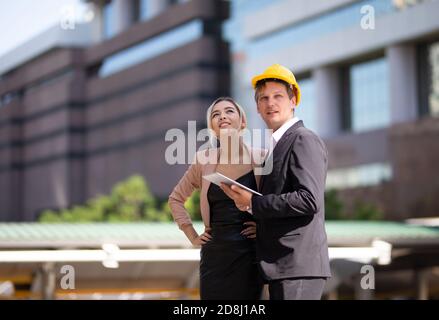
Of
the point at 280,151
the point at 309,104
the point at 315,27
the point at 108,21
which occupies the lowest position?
the point at 280,151

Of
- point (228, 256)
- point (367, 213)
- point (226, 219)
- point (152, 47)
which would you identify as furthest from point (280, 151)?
point (152, 47)

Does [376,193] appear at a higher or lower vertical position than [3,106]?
lower

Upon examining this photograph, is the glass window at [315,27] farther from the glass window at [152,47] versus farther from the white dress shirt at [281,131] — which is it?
the white dress shirt at [281,131]

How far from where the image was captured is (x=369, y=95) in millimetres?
70000

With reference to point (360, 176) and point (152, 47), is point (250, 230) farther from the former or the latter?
point (152, 47)

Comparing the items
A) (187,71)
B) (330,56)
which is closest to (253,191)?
(330,56)

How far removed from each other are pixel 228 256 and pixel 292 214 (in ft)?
2.01

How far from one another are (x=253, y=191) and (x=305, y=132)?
372mm

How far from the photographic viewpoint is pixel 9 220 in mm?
120875

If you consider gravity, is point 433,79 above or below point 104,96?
below

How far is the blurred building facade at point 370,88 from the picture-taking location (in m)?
62.8

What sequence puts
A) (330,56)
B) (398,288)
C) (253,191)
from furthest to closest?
(330,56) → (398,288) → (253,191)

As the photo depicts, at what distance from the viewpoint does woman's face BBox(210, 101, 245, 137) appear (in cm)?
Answer: 504

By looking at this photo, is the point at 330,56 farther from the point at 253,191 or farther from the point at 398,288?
the point at 253,191
